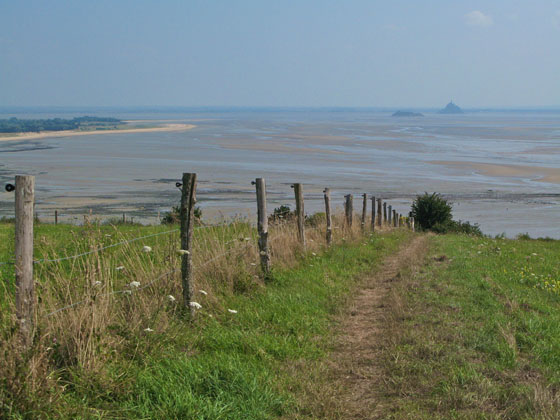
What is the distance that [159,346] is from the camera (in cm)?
614

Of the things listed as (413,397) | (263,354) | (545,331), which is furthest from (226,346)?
(545,331)

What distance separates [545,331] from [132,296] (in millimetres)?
5016

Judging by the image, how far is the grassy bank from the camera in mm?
4887

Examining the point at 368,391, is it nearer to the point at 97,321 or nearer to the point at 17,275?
the point at 97,321

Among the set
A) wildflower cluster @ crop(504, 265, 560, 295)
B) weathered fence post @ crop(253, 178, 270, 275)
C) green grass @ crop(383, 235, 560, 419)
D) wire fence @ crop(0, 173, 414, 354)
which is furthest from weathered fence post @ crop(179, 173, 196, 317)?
wildflower cluster @ crop(504, 265, 560, 295)

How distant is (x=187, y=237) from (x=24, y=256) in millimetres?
2635

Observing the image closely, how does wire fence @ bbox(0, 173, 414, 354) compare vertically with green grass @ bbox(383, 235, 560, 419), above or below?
above

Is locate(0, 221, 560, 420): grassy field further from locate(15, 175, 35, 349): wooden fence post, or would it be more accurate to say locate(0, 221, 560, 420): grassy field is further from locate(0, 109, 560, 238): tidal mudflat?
locate(0, 109, 560, 238): tidal mudflat

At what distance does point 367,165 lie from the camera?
254 ft

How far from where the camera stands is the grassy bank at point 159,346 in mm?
4887

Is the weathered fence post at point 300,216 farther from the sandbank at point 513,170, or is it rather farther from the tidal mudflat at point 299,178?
the sandbank at point 513,170

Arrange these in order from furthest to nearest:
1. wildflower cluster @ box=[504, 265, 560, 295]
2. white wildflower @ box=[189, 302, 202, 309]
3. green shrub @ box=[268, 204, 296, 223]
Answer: green shrub @ box=[268, 204, 296, 223]
wildflower cluster @ box=[504, 265, 560, 295]
white wildflower @ box=[189, 302, 202, 309]

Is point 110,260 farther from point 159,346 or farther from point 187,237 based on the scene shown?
point 159,346

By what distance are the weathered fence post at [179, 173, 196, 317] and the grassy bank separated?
243mm
